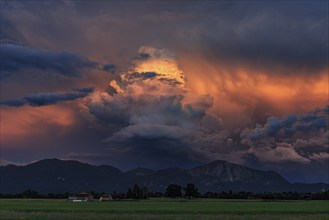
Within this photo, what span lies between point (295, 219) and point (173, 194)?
13823 centimetres

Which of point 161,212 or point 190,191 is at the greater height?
point 190,191

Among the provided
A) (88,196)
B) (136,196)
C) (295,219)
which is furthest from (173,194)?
(295,219)

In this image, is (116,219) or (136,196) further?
(136,196)

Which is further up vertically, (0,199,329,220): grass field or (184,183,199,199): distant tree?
(184,183,199,199): distant tree

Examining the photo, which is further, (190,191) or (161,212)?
(190,191)

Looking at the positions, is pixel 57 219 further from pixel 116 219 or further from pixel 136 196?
pixel 136 196

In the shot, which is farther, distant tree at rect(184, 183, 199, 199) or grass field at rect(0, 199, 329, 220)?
distant tree at rect(184, 183, 199, 199)

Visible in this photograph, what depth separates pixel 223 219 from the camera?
63281 millimetres

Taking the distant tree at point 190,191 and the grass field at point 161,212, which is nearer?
the grass field at point 161,212

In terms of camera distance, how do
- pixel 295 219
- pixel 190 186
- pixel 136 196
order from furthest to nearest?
pixel 190 186, pixel 136 196, pixel 295 219

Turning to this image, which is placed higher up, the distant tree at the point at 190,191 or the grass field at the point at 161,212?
the distant tree at the point at 190,191

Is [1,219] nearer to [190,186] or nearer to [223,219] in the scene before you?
[223,219]

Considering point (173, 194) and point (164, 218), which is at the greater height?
point (173, 194)


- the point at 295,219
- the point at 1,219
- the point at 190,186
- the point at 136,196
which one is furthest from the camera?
the point at 190,186
